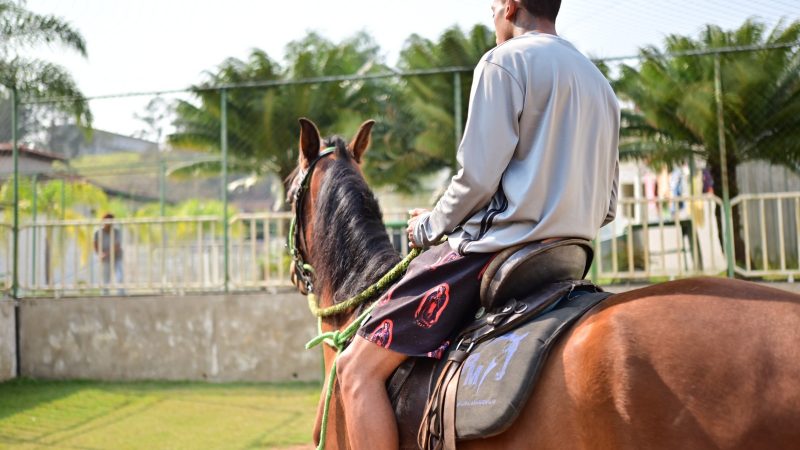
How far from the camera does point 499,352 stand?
2193 millimetres

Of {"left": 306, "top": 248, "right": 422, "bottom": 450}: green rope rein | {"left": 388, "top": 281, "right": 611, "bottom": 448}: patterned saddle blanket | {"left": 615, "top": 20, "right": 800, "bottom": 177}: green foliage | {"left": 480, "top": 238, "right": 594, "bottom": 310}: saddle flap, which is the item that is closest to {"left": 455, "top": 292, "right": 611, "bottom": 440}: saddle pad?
{"left": 388, "top": 281, "right": 611, "bottom": 448}: patterned saddle blanket

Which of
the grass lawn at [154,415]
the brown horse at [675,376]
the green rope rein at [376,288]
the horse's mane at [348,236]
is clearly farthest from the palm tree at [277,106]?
the brown horse at [675,376]

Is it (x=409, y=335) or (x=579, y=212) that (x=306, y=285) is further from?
(x=579, y=212)

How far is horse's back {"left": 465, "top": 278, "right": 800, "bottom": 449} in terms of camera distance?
1.71 m

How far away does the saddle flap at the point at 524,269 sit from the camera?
7.45ft

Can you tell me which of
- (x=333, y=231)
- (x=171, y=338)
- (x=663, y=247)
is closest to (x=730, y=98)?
(x=663, y=247)

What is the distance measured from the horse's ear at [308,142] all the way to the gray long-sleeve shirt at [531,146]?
1.17 metres

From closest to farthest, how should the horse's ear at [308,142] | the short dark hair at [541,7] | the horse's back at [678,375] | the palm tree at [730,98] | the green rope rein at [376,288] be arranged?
the horse's back at [678,375] → the short dark hair at [541,7] → the green rope rein at [376,288] → the horse's ear at [308,142] → the palm tree at [730,98]

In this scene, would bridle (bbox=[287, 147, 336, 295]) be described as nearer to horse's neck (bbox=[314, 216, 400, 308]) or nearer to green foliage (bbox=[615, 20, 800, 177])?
horse's neck (bbox=[314, 216, 400, 308])

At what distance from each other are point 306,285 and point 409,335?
1.09 m

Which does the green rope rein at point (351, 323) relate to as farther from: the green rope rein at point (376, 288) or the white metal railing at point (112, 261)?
the white metal railing at point (112, 261)

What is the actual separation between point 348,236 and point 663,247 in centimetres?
708

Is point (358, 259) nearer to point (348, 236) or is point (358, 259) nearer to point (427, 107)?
point (348, 236)

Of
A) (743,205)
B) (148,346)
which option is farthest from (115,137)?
(743,205)
